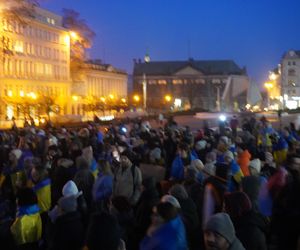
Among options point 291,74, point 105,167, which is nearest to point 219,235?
point 105,167

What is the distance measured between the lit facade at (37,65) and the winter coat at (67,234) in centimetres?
5094

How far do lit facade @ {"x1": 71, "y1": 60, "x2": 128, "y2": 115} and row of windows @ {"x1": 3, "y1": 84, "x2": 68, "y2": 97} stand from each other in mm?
3078

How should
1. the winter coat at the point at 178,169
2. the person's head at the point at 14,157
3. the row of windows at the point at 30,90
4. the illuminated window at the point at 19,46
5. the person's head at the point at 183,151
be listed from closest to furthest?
1. the winter coat at the point at 178,169
2. the person's head at the point at 183,151
3. the person's head at the point at 14,157
4. the row of windows at the point at 30,90
5. the illuminated window at the point at 19,46

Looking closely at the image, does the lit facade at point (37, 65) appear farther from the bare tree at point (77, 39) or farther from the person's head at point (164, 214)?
the person's head at point (164, 214)

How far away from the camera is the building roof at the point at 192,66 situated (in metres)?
133

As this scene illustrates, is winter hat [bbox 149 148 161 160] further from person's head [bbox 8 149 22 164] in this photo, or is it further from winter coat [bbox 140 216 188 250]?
winter coat [bbox 140 216 188 250]

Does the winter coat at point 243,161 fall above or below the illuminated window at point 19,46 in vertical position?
below

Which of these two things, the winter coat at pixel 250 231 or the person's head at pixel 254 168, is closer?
the winter coat at pixel 250 231

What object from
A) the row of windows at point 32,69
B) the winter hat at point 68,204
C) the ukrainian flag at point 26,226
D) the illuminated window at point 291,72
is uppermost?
the illuminated window at point 291,72

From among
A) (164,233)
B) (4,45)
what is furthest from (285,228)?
(4,45)

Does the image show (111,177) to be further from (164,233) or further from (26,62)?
(26,62)

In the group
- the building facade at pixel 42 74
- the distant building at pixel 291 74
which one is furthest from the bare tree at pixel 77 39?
the distant building at pixel 291 74

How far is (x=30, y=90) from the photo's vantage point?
219 feet

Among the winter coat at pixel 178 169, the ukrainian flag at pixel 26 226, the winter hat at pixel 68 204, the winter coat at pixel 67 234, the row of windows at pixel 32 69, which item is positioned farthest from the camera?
the row of windows at pixel 32 69
